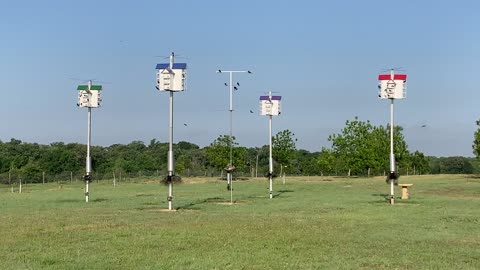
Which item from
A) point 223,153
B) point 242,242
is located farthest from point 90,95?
point 223,153

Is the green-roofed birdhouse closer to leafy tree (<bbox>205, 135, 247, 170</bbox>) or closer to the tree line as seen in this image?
the tree line

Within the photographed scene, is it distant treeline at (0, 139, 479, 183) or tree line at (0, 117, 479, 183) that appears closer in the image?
tree line at (0, 117, 479, 183)

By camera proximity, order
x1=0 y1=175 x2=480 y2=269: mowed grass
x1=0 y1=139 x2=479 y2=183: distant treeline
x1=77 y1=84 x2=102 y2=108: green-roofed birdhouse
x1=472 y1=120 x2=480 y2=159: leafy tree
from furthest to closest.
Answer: x1=0 y1=139 x2=479 y2=183: distant treeline, x1=472 y1=120 x2=480 y2=159: leafy tree, x1=77 y1=84 x2=102 y2=108: green-roofed birdhouse, x1=0 y1=175 x2=480 y2=269: mowed grass

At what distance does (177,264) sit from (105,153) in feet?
307

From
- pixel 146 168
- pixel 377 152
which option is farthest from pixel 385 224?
pixel 146 168

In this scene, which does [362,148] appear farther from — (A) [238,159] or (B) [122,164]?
(B) [122,164]

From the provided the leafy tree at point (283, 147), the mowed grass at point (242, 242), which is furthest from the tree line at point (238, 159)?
the mowed grass at point (242, 242)

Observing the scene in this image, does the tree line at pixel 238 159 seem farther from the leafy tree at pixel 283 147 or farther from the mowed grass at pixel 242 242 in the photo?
the mowed grass at pixel 242 242

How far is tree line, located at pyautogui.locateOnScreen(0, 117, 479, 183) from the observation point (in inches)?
2564

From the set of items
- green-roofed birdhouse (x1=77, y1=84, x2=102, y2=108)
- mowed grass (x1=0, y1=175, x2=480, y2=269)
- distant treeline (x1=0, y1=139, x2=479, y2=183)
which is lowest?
mowed grass (x1=0, y1=175, x2=480, y2=269)

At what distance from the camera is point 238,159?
66062 mm

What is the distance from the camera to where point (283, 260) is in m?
10.7

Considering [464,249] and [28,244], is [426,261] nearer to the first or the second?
[464,249]

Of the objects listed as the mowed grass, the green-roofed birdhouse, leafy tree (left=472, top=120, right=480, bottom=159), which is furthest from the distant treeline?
the mowed grass
